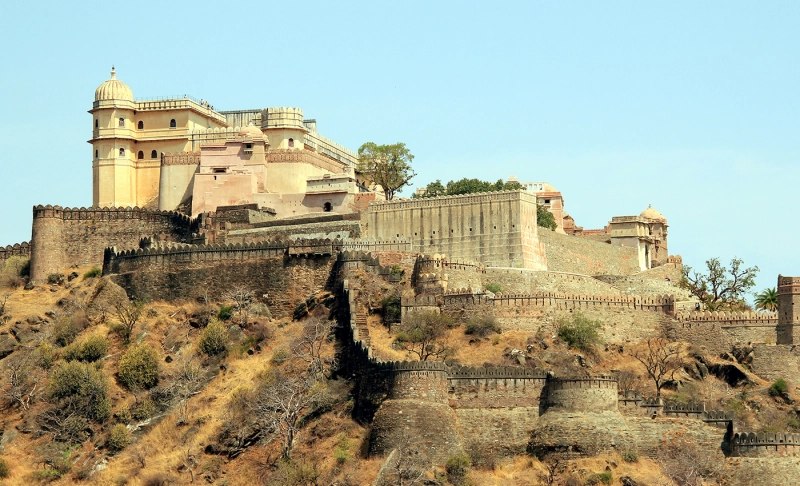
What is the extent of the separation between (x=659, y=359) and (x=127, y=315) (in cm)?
2361

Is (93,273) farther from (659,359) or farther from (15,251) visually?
(659,359)

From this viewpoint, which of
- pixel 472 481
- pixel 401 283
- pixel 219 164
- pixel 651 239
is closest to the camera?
pixel 472 481

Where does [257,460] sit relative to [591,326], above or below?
below

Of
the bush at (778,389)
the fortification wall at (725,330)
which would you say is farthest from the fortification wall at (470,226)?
the bush at (778,389)

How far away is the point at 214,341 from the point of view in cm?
8050

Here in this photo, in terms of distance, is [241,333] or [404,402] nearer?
[404,402]

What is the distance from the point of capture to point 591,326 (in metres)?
80.2

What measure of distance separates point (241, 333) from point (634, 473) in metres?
21.7

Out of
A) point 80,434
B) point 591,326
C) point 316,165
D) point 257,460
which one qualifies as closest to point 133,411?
point 80,434

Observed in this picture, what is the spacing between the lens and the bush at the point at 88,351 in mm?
81312

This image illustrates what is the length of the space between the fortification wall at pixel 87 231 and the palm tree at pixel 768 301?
91.6 feet

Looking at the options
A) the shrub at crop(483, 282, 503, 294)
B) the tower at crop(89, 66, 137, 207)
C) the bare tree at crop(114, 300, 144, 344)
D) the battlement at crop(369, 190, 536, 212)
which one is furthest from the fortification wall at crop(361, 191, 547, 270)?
the tower at crop(89, 66, 137, 207)

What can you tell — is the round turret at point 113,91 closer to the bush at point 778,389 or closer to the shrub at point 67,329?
the shrub at point 67,329

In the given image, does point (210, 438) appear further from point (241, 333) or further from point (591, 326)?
point (591, 326)
